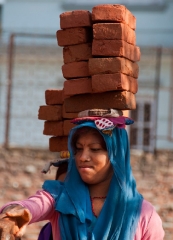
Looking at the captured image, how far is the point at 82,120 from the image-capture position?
4211 millimetres

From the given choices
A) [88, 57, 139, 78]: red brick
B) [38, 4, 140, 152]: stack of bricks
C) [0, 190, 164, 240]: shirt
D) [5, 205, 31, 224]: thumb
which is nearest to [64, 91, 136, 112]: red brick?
[38, 4, 140, 152]: stack of bricks

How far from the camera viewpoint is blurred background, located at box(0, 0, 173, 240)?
12539 mm

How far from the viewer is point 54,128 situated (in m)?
5.46

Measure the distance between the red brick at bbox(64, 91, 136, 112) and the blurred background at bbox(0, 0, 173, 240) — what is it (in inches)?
196

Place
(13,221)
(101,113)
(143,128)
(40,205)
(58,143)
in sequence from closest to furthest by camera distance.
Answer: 1. (13,221)
2. (40,205)
3. (101,113)
4. (58,143)
5. (143,128)

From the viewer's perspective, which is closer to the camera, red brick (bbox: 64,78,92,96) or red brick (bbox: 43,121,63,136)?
red brick (bbox: 64,78,92,96)

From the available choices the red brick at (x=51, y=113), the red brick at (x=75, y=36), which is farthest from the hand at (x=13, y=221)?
the red brick at (x=51, y=113)

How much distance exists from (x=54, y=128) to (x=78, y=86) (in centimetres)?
72

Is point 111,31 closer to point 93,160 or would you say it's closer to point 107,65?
point 107,65

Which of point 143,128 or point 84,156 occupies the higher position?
point 84,156

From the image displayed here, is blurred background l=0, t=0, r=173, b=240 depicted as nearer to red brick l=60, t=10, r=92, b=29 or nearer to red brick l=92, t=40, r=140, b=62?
red brick l=60, t=10, r=92, b=29

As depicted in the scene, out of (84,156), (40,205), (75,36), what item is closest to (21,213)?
(40,205)

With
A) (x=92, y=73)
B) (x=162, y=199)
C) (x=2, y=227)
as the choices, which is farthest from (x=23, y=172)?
(x=2, y=227)

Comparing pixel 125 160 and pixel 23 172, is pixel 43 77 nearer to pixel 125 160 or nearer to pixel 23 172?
pixel 23 172
